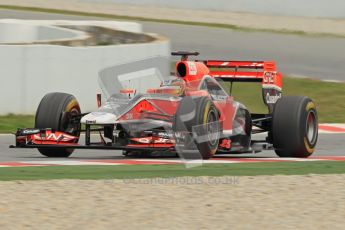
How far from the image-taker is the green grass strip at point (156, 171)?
32.5 feet

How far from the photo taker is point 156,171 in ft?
34.0

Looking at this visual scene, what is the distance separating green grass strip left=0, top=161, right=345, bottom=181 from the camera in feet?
32.5

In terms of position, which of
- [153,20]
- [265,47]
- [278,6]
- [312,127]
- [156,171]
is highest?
[278,6]

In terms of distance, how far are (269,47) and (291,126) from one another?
1640cm

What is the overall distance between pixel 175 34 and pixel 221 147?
62.3ft

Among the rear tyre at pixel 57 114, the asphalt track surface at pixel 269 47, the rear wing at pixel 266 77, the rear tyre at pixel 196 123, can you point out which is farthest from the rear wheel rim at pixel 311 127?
the asphalt track surface at pixel 269 47

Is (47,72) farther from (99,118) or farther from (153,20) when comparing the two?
(153,20)

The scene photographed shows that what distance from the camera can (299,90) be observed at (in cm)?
2178

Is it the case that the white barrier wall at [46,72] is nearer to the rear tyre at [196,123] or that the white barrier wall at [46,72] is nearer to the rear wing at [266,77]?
the rear wing at [266,77]

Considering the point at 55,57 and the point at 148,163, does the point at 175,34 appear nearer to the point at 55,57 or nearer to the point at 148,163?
the point at 55,57

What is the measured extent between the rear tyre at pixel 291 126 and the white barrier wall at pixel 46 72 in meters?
4.85

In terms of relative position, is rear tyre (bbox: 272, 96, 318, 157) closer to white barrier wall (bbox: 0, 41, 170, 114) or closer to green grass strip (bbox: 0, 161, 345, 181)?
green grass strip (bbox: 0, 161, 345, 181)

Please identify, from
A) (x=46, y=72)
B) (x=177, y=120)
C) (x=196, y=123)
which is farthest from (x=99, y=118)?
(x=46, y=72)

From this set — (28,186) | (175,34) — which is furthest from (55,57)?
(175,34)
